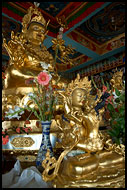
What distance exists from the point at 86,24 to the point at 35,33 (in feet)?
5.41

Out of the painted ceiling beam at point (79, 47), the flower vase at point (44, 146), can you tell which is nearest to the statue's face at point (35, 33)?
the painted ceiling beam at point (79, 47)

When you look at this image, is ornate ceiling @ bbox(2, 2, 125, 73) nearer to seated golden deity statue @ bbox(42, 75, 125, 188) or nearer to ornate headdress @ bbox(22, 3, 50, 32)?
ornate headdress @ bbox(22, 3, 50, 32)

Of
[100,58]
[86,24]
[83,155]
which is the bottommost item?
[83,155]

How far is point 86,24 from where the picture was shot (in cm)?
322

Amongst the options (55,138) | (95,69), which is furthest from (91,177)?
(95,69)

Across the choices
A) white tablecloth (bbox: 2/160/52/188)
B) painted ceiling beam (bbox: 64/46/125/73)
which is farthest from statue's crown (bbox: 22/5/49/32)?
painted ceiling beam (bbox: 64/46/125/73)

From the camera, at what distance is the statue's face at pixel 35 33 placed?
77.8 inches

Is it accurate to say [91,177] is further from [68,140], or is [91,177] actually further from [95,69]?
[95,69]

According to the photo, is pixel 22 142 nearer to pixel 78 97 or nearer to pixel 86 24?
pixel 78 97

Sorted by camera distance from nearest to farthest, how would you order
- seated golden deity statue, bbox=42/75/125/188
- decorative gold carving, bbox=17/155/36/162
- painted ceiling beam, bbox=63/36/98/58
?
seated golden deity statue, bbox=42/75/125/188 < decorative gold carving, bbox=17/155/36/162 < painted ceiling beam, bbox=63/36/98/58

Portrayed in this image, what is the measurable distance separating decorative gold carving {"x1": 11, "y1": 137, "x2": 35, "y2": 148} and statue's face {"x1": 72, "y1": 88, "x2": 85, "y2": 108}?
43 cm

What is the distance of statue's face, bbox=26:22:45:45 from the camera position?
1.98 m

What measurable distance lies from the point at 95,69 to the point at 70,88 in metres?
3.90

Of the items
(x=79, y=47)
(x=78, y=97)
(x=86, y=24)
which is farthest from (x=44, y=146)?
(x=79, y=47)
